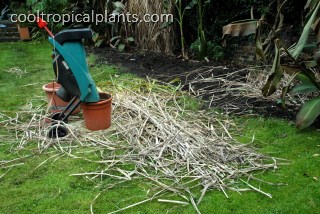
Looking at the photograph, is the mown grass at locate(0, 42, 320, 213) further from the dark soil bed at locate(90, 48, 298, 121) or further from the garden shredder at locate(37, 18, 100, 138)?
the garden shredder at locate(37, 18, 100, 138)

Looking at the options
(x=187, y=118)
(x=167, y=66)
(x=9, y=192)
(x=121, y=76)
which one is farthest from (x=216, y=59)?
(x=9, y=192)

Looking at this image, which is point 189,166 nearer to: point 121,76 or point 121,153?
point 121,153

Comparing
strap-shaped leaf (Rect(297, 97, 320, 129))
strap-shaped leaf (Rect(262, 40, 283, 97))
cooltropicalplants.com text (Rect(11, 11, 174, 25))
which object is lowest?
strap-shaped leaf (Rect(297, 97, 320, 129))

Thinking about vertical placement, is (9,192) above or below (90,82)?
below

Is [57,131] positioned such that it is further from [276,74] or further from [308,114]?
[308,114]

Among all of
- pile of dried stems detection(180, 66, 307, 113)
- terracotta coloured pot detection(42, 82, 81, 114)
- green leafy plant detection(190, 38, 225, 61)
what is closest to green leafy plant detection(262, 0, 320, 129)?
pile of dried stems detection(180, 66, 307, 113)

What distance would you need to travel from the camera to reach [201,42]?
21.2 feet

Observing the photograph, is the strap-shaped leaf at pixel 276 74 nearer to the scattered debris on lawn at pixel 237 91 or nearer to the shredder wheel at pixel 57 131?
the scattered debris on lawn at pixel 237 91

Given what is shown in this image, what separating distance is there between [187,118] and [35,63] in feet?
13.9

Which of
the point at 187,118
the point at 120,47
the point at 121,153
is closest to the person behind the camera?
the point at 121,153

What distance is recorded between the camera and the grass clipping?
2.70 metres

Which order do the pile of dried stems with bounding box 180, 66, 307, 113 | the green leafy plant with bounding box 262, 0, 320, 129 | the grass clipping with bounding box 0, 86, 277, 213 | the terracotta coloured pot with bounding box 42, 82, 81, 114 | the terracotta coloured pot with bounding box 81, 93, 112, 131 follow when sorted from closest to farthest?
the grass clipping with bounding box 0, 86, 277, 213 < the green leafy plant with bounding box 262, 0, 320, 129 < the terracotta coloured pot with bounding box 81, 93, 112, 131 < the terracotta coloured pot with bounding box 42, 82, 81, 114 < the pile of dried stems with bounding box 180, 66, 307, 113

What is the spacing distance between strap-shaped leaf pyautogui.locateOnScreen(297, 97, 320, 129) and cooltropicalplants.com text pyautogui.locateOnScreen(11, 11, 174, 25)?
4.04 meters

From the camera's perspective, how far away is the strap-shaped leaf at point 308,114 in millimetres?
3334
